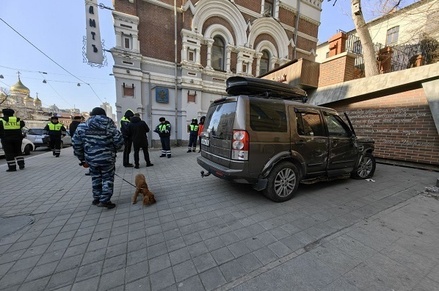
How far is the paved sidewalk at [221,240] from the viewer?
1.76m

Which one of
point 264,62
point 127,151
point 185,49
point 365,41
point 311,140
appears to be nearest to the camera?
point 311,140

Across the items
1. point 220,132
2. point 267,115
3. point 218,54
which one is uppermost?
point 218,54

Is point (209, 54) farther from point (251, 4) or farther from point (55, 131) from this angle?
point (55, 131)

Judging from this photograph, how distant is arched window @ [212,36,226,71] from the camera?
12.4 m

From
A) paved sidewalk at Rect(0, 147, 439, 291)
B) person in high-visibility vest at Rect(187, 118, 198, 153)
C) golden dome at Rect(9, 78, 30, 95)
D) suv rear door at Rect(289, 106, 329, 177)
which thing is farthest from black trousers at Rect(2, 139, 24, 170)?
golden dome at Rect(9, 78, 30, 95)

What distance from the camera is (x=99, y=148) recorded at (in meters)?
3.15

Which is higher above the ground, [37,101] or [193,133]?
[37,101]

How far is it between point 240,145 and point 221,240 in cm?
152

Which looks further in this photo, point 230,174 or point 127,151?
point 127,151

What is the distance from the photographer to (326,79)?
821cm

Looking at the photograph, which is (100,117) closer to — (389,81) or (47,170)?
(47,170)

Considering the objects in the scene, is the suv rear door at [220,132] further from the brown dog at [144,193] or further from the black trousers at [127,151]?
the black trousers at [127,151]

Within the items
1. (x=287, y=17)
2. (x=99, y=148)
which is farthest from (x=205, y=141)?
(x=287, y=17)

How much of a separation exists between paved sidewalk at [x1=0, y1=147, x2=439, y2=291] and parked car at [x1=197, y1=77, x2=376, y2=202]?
0.51 metres
